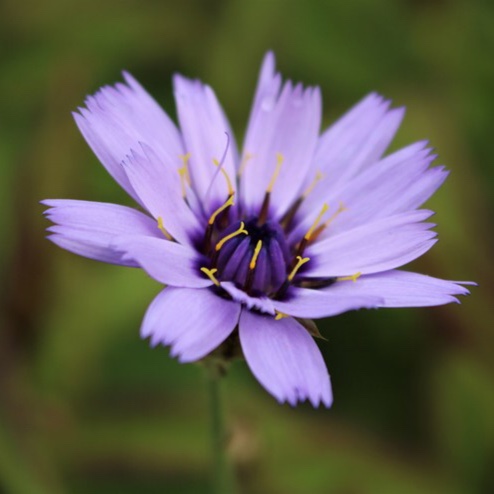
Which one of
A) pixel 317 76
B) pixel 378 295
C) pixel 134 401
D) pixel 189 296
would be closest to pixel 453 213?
pixel 317 76

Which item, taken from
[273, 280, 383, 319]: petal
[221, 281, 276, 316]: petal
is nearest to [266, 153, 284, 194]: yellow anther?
[273, 280, 383, 319]: petal

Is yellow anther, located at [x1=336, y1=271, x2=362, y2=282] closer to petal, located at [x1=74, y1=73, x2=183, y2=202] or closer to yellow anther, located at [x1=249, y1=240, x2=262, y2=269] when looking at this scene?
yellow anther, located at [x1=249, y1=240, x2=262, y2=269]

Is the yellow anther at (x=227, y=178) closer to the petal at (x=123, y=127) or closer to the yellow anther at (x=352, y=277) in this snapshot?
the petal at (x=123, y=127)

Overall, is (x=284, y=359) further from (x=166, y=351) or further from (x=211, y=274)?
(x=166, y=351)

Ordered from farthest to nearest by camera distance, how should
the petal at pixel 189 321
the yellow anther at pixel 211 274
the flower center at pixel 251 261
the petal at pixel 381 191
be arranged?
1. the petal at pixel 381 191
2. the flower center at pixel 251 261
3. the yellow anther at pixel 211 274
4. the petal at pixel 189 321

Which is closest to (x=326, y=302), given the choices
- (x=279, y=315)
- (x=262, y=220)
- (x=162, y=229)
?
(x=279, y=315)

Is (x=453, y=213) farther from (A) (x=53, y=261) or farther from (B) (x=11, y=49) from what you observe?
(B) (x=11, y=49)

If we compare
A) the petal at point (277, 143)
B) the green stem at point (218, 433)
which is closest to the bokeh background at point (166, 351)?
the green stem at point (218, 433)
